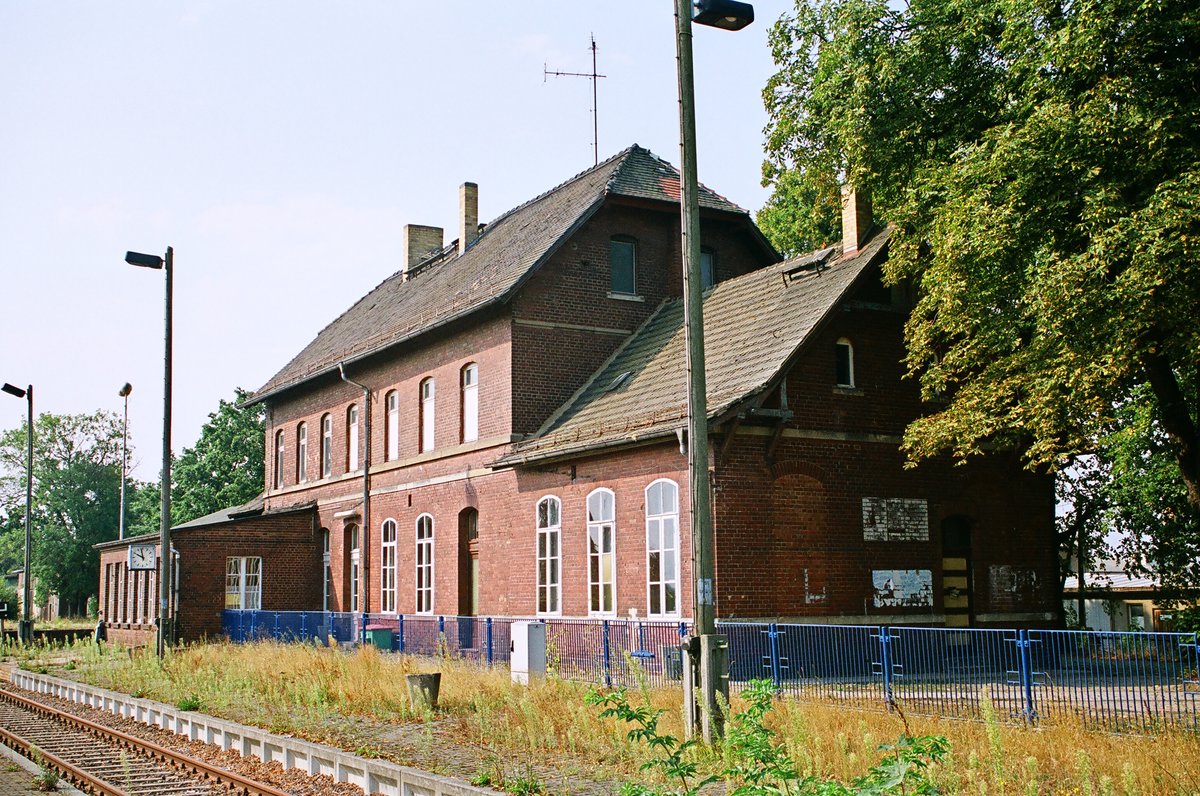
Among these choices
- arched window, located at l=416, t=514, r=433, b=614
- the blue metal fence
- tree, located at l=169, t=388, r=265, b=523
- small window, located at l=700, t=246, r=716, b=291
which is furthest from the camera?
tree, located at l=169, t=388, r=265, b=523

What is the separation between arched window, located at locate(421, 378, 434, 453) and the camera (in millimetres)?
29047

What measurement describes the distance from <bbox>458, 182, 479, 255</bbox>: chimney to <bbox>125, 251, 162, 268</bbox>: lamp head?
41.7 feet

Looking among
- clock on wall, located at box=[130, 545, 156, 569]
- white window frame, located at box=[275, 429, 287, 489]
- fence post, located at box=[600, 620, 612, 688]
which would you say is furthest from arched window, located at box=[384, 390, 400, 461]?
fence post, located at box=[600, 620, 612, 688]

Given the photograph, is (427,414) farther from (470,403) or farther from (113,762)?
(113,762)

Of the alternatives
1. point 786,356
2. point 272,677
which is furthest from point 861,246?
point 272,677

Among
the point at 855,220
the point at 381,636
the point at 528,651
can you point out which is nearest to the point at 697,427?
the point at 528,651

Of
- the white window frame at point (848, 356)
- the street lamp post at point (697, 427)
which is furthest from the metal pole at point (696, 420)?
the white window frame at point (848, 356)

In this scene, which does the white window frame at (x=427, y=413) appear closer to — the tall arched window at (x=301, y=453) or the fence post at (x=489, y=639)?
the tall arched window at (x=301, y=453)

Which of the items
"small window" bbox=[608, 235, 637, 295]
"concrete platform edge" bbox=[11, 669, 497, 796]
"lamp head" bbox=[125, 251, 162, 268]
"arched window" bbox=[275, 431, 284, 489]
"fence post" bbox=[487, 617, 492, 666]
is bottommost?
"concrete platform edge" bbox=[11, 669, 497, 796]

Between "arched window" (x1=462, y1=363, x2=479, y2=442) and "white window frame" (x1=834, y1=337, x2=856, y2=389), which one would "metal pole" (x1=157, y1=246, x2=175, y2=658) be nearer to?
"arched window" (x1=462, y1=363, x2=479, y2=442)

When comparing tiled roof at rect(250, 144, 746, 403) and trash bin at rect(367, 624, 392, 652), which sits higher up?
tiled roof at rect(250, 144, 746, 403)

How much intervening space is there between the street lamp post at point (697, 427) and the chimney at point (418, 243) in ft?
86.3

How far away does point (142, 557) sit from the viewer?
31609mm

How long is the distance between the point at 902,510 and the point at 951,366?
3539 millimetres
